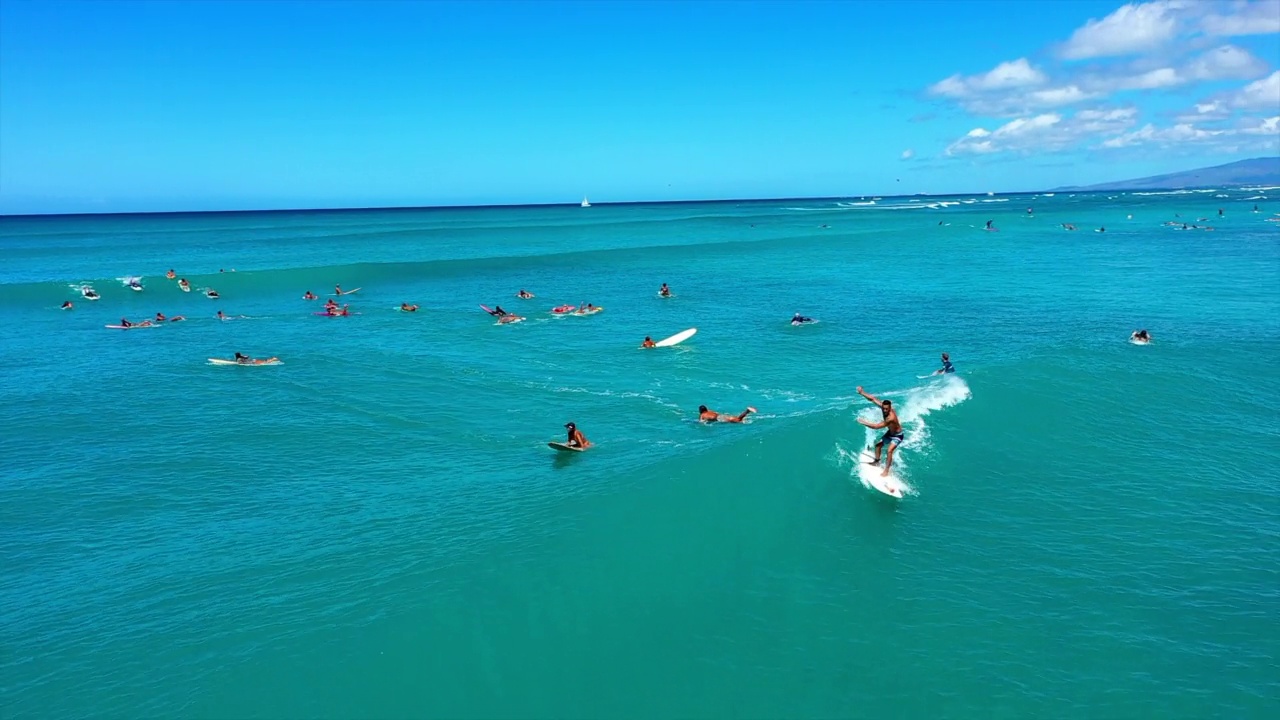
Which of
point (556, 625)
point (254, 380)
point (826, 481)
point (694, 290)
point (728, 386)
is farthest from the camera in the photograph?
point (694, 290)

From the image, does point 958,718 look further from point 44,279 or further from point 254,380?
point 44,279

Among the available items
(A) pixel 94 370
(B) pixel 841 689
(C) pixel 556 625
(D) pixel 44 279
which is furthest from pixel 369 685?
(D) pixel 44 279

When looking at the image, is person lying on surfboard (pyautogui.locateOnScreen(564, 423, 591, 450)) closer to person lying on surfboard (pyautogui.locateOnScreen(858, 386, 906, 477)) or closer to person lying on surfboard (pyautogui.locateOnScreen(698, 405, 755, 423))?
person lying on surfboard (pyautogui.locateOnScreen(698, 405, 755, 423))

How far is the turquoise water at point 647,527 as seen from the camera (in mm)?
14500

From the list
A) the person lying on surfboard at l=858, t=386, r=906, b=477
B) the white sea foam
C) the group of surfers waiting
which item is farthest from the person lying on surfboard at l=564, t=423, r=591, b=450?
the person lying on surfboard at l=858, t=386, r=906, b=477

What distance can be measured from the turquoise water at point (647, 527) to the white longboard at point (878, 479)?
0.44 metres

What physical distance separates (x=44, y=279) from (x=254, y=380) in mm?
58337

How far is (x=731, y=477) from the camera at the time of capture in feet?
74.6

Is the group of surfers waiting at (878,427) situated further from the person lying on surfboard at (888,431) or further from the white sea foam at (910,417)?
the white sea foam at (910,417)

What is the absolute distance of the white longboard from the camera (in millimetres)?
21312

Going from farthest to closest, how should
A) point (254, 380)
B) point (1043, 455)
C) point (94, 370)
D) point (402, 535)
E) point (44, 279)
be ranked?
point (44, 279) < point (94, 370) < point (254, 380) < point (1043, 455) < point (402, 535)

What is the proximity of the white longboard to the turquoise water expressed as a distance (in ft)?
Answer: 1.44

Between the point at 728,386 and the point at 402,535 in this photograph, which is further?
the point at 728,386

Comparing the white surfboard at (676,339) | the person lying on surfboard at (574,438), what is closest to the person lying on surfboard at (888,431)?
the person lying on surfboard at (574,438)
